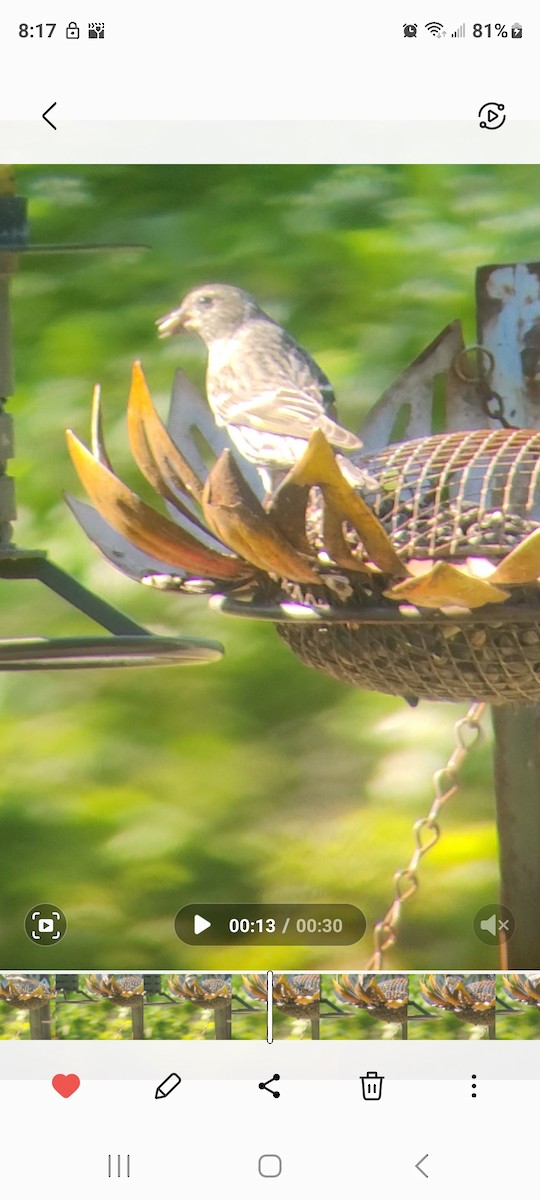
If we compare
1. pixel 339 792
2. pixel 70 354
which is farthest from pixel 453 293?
pixel 339 792

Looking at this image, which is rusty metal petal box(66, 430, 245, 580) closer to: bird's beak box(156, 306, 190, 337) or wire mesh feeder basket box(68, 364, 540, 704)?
wire mesh feeder basket box(68, 364, 540, 704)

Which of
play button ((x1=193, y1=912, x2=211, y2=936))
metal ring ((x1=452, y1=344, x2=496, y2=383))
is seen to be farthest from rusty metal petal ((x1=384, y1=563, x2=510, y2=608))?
play button ((x1=193, y1=912, x2=211, y2=936))

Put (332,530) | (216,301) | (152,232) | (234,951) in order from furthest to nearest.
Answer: (152,232), (234,951), (216,301), (332,530)

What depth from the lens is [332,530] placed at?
520mm

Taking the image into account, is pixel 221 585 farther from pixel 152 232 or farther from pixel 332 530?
pixel 152 232

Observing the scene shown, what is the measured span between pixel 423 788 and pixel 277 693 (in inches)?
6.4

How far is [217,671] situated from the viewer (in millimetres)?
1283

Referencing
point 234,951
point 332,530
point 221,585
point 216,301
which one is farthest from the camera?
point 234,951
